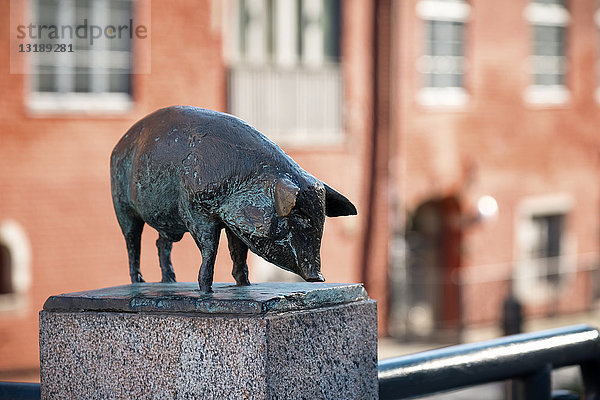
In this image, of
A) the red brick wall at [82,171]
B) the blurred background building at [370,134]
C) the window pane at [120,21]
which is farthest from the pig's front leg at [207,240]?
the window pane at [120,21]

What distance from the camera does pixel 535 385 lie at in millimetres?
3723

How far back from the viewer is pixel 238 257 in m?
3.17

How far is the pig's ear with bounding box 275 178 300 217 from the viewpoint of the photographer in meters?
2.88

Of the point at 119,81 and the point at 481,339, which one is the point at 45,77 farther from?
the point at 481,339

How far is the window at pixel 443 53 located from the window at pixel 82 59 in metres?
5.33

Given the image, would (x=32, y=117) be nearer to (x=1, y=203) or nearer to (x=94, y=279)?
(x=1, y=203)

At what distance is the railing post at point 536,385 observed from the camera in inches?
146

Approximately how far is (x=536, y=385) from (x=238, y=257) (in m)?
1.24

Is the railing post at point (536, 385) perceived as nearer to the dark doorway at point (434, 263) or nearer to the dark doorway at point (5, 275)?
the dark doorway at point (5, 275)

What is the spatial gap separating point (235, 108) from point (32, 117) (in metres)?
2.92

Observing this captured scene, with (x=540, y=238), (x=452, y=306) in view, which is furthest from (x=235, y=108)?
(x=540, y=238)

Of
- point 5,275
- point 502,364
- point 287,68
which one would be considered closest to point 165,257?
point 502,364

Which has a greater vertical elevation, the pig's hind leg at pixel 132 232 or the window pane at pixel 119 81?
the window pane at pixel 119 81

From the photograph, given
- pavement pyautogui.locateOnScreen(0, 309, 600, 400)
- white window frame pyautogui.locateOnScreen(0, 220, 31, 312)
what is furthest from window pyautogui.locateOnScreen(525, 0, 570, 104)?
white window frame pyautogui.locateOnScreen(0, 220, 31, 312)
